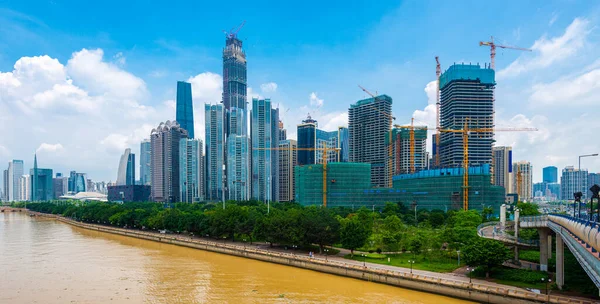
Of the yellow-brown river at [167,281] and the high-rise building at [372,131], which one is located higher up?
the high-rise building at [372,131]

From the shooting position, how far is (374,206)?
10694 cm

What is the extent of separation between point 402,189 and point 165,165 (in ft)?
423

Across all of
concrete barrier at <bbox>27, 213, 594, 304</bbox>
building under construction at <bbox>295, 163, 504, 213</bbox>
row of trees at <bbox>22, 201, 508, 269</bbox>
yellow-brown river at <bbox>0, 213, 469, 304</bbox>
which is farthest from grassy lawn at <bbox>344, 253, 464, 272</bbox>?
building under construction at <bbox>295, 163, 504, 213</bbox>

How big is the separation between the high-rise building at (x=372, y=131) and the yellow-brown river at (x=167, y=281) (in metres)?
125

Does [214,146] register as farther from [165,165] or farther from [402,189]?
[402,189]

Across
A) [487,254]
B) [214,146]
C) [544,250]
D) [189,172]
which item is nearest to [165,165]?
[189,172]

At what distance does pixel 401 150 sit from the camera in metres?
160

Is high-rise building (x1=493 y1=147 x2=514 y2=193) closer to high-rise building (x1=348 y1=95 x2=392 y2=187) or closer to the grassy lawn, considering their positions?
high-rise building (x1=348 y1=95 x2=392 y2=187)

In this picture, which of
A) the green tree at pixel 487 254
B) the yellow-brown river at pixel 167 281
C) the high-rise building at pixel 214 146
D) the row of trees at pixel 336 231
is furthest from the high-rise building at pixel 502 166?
the yellow-brown river at pixel 167 281

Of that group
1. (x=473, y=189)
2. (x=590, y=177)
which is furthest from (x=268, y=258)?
(x=590, y=177)

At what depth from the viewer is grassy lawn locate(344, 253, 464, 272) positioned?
37281mm

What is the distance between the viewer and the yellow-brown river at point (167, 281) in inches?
1200

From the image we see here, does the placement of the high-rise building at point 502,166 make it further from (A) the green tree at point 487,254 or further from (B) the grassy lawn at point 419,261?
(A) the green tree at point 487,254

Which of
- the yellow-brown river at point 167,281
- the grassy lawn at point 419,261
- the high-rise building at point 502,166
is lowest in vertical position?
the yellow-brown river at point 167,281
